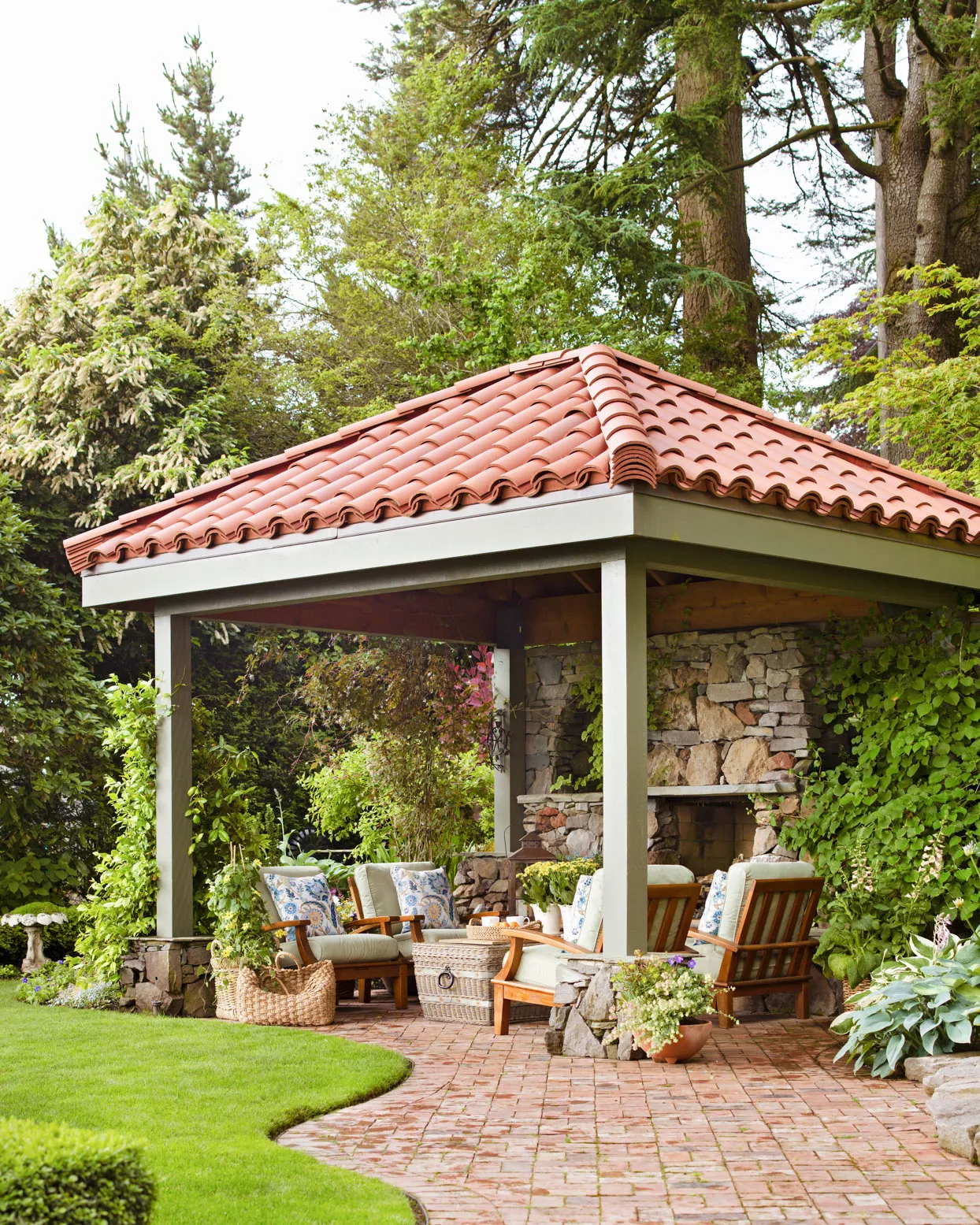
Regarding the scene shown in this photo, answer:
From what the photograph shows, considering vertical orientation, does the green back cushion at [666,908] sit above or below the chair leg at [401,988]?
above

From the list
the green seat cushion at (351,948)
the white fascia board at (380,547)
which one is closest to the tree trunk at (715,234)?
the white fascia board at (380,547)

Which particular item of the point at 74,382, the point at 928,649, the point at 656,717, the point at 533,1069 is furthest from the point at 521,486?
the point at 74,382

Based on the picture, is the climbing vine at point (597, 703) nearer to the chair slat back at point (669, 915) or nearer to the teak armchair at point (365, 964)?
the teak armchair at point (365, 964)

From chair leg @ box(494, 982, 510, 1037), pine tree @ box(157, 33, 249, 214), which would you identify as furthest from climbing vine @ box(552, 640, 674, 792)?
pine tree @ box(157, 33, 249, 214)

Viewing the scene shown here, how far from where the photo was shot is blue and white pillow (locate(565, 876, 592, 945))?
751 cm

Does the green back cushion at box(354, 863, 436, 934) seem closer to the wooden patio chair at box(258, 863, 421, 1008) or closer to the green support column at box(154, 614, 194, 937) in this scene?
the wooden patio chair at box(258, 863, 421, 1008)

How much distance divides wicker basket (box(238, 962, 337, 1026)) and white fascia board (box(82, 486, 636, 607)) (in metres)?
2.28

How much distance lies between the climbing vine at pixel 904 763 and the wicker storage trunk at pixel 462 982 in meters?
2.21

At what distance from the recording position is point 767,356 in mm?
19188

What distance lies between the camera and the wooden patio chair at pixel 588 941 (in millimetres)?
7277

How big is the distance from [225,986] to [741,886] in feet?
9.90

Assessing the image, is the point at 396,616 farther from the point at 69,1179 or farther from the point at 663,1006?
the point at 69,1179

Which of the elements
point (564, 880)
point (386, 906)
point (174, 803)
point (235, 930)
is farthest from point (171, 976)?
point (564, 880)

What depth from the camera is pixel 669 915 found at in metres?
7.38
